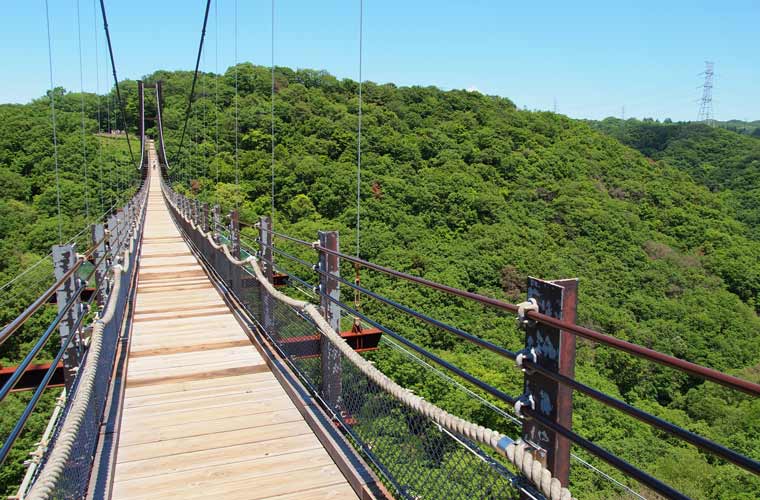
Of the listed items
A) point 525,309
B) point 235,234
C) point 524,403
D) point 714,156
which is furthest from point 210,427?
point 714,156

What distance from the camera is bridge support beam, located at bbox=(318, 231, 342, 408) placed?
2.80 m

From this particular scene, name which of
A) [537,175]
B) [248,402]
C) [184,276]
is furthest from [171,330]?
[537,175]

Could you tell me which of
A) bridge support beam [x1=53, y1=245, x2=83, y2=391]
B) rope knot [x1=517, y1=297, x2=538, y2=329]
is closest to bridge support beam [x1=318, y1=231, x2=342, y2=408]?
bridge support beam [x1=53, y1=245, x2=83, y2=391]

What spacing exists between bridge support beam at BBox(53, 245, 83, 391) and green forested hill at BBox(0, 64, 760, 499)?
1736cm

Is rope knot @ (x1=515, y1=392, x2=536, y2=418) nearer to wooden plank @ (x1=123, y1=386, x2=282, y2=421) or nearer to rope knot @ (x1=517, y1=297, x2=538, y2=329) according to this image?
rope knot @ (x1=517, y1=297, x2=538, y2=329)

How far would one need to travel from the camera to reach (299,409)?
2992mm

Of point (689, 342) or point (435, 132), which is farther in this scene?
point (435, 132)

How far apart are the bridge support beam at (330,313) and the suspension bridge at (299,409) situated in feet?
0.04

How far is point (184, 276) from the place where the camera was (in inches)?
320

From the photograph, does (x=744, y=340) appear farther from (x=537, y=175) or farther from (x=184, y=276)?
(x=184, y=276)

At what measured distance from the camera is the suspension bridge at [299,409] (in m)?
1.23

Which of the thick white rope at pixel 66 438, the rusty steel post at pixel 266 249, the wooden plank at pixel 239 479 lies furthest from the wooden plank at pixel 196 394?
the rusty steel post at pixel 266 249

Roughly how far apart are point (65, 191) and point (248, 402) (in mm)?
30732

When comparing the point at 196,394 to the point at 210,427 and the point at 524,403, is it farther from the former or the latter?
the point at 524,403
